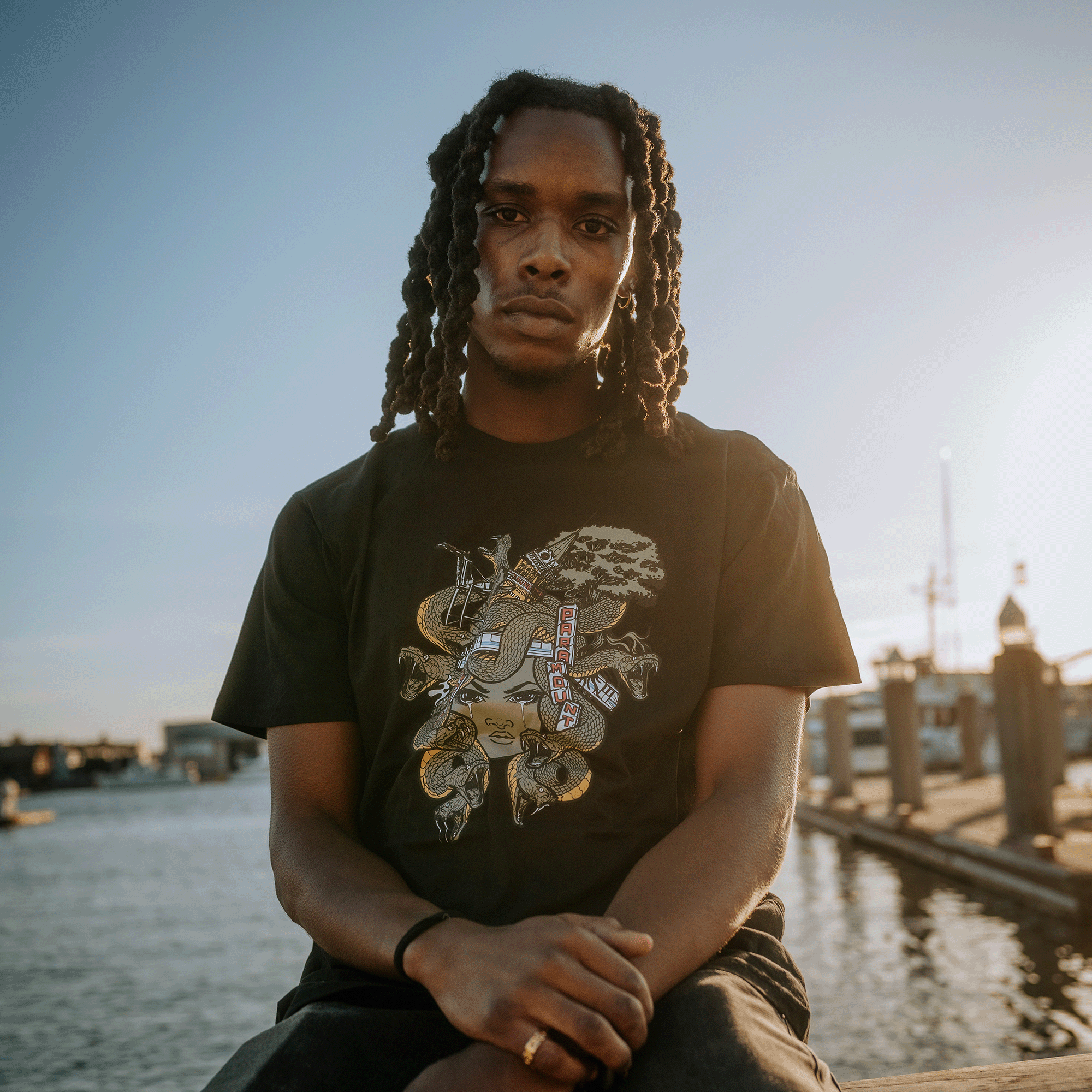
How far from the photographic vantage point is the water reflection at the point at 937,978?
326 inches

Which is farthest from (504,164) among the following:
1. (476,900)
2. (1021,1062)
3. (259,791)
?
(259,791)

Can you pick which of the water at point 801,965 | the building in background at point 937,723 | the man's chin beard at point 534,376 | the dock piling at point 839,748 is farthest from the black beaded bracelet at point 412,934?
the building in background at point 937,723

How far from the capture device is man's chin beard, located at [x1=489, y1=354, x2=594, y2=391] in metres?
2.05

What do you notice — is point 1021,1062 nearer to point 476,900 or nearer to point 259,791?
point 476,900

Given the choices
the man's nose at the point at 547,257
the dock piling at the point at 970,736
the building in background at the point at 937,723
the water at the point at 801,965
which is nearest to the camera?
the man's nose at the point at 547,257

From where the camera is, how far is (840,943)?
1228 centimetres

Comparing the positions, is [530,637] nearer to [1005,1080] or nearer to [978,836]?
[1005,1080]

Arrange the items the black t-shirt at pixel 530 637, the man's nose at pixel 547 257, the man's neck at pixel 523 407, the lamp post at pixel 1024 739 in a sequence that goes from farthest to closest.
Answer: the lamp post at pixel 1024 739 < the man's neck at pixel 523 407 < the man's nose at pixel 547 257 < the black t-shirt at pixel 530 637

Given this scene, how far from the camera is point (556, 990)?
4.24 ft

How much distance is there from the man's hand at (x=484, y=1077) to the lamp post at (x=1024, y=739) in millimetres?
12009

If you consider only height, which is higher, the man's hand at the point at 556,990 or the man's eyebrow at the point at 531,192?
the man's eyebrow at the point at 531,192

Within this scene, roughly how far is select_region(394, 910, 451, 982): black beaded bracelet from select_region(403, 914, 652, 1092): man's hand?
0.08m

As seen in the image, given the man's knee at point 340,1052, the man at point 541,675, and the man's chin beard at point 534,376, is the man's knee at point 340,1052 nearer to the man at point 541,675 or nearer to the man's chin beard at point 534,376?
the man at point 541,675

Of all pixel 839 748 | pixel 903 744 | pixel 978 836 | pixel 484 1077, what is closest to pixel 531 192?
pixel 484 1077
